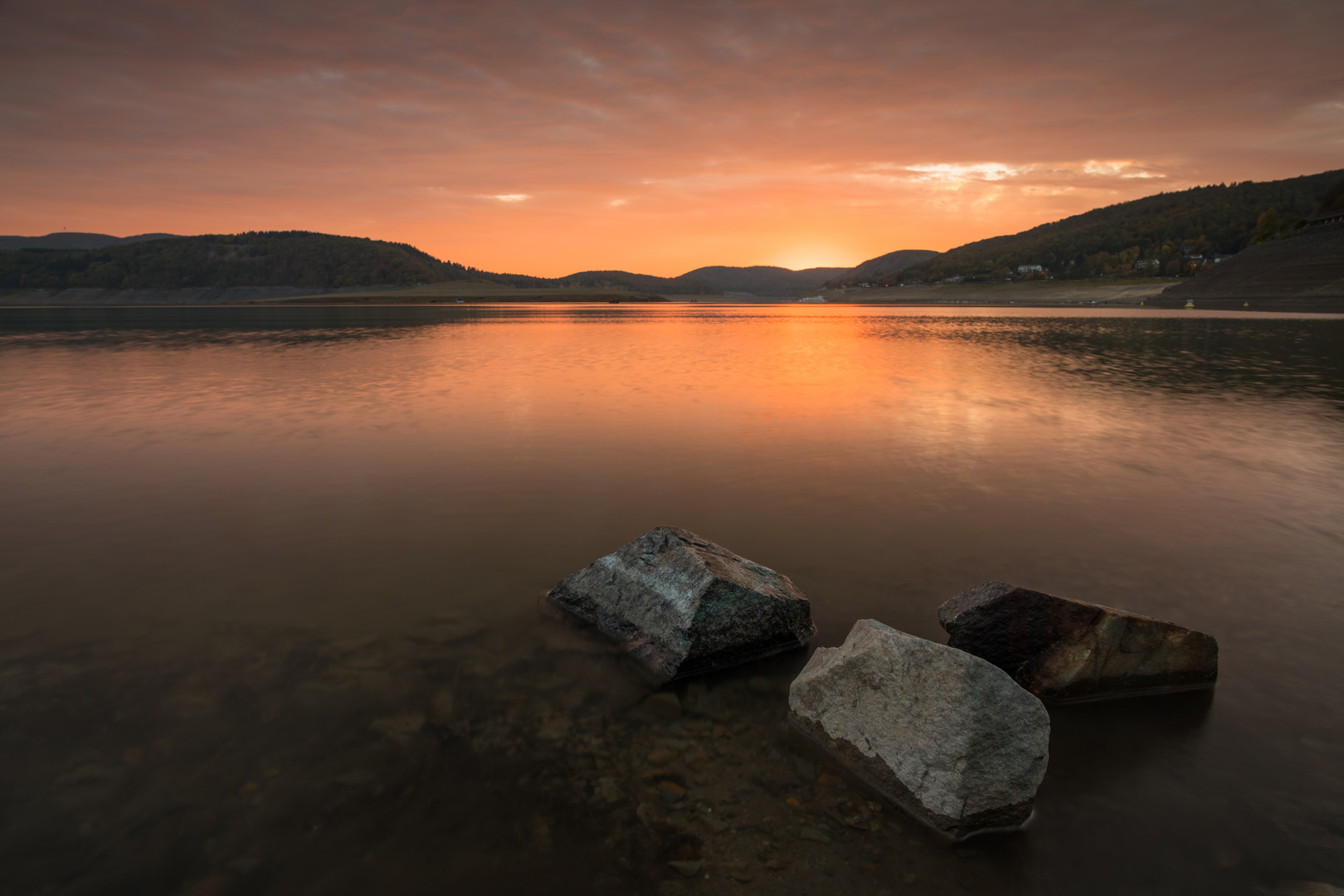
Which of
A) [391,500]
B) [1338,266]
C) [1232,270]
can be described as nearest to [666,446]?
[391,500]

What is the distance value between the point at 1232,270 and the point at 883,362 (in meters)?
106

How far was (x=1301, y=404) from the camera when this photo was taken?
56.1 ft

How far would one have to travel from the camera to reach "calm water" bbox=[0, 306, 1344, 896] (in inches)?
138

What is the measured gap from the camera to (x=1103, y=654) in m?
4.82

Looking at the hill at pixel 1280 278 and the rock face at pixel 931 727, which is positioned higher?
the hill at pixel 1280 278

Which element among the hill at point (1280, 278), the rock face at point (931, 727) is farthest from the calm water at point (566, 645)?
the hill at point (1280, 278)

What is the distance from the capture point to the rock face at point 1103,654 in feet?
15.8

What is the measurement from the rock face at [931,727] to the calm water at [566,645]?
21 cm

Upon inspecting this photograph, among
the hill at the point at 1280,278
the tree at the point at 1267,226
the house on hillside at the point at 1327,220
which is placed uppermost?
the tree at the point at 1267,226

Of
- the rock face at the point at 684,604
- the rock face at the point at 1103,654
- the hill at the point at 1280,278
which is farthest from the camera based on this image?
the hill at the point at 1280,278

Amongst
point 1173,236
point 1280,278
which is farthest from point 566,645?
point 1173,236

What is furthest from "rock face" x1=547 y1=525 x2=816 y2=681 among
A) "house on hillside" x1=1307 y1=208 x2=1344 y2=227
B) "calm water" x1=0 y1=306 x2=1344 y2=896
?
"house on hillside" x1=1307 y1=208 x2=1344 y2=227

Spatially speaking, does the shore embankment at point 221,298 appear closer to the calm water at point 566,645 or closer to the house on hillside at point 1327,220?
the house on hillside at point 1327,220

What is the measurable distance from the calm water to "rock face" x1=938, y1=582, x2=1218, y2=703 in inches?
8.3
